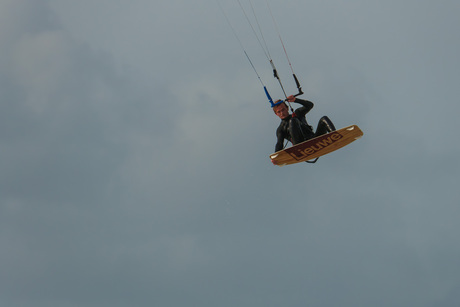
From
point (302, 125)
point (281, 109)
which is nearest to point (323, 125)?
point (302, 125)

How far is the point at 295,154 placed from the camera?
3017 centimetres

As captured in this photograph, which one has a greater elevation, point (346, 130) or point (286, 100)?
point (286, 100)

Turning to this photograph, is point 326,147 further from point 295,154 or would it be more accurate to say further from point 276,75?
point 276,75

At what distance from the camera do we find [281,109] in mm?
30375

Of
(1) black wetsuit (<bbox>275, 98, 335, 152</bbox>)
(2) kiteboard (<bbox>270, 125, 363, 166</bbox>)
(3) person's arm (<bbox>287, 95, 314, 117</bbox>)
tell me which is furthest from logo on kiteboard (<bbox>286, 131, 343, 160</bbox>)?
(3) person's arm (<bbox>287, 95, 314, 117</bbox>)

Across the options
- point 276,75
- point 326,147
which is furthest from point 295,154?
point 276,75

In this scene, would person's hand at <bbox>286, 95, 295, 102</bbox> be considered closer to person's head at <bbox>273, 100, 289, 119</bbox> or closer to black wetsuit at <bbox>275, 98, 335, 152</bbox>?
black wetsuit at <bbox>275, 98, 335, 152</bbox>

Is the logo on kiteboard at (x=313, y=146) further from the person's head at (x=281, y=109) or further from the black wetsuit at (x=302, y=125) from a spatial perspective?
the person's head at (x=281, y=109)

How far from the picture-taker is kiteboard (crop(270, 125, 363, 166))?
95.5ft

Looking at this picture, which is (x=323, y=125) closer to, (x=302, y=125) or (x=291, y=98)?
(x=302, y=125)

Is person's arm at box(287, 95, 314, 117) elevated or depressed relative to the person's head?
depressed

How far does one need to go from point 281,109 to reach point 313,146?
Result: 2182 millimetres

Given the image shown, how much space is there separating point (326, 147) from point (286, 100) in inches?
108

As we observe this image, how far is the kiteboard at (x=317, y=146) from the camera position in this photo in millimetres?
29106
